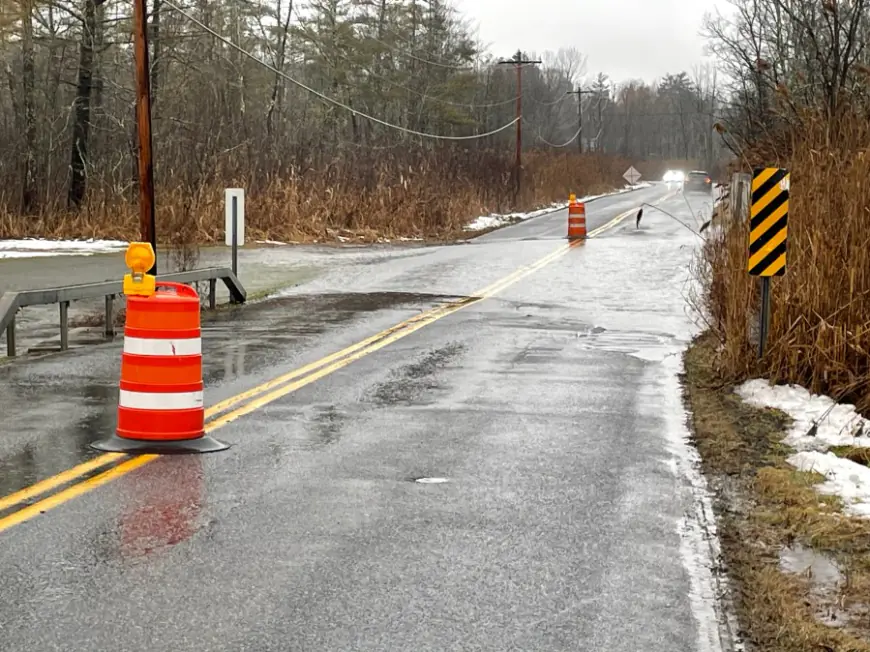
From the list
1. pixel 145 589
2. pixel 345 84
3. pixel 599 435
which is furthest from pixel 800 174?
pixel 345 84

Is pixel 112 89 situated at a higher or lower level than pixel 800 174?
higher

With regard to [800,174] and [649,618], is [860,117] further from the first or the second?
[649,618]

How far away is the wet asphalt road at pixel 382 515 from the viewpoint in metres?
4.92

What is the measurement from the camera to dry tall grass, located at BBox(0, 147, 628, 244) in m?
33.7

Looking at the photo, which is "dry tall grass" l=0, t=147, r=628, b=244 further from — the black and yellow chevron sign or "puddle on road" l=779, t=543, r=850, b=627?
"puddle on road" l=779, t=543, r=850, b=627

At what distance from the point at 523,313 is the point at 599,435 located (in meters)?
8.69

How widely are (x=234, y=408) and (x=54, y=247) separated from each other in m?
23.1

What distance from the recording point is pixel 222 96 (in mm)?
41781

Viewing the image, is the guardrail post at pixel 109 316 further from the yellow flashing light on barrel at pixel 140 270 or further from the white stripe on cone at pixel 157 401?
the white stripe on cone at pixel 157 401

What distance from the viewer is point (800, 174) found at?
11.8 metres

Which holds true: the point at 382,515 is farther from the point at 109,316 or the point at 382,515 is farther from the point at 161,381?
the point at 109,316

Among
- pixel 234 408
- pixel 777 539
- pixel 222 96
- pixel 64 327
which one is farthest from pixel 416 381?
pixel 222 96

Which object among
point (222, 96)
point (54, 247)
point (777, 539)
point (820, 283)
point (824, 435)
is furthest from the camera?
point (222, 96)

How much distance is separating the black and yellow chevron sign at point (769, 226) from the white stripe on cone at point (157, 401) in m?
5.31
